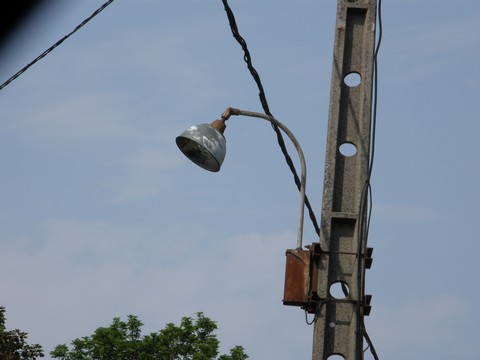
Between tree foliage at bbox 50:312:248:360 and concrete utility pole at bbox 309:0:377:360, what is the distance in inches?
1011

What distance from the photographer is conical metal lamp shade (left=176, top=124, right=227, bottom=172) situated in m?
6.67

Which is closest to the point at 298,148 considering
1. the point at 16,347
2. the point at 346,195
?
the point at 346,195

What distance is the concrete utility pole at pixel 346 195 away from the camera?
6359mm

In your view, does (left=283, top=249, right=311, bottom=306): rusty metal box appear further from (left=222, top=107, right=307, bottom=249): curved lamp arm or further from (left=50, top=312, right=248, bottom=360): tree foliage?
(left=50, top=312, right=248, bottom=360): tree foliage

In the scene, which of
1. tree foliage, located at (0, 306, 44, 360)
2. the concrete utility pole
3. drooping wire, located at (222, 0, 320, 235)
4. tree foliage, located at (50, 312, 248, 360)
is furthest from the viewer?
tree foliage, located at (50, 312, 248, 360)

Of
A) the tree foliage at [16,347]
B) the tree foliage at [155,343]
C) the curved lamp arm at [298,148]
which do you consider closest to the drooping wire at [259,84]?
the curved lamp arm at [298,148]

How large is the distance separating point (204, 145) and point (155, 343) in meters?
28.0

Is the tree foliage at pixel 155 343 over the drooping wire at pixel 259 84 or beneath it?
over

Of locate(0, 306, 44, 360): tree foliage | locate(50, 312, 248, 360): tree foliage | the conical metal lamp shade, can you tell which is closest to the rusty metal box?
the conical metal lamp shade

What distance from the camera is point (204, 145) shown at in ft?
21.8

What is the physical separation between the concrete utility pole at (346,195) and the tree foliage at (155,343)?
25.7 meters

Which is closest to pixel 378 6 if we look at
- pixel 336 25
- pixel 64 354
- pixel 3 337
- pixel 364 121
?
pixel 336 25

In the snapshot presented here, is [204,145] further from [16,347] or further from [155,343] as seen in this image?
[155,343]

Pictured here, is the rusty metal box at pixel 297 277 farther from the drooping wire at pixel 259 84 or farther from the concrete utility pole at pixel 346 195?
the drooping wire at pixel 259 84
